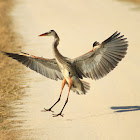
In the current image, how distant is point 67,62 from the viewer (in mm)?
7449

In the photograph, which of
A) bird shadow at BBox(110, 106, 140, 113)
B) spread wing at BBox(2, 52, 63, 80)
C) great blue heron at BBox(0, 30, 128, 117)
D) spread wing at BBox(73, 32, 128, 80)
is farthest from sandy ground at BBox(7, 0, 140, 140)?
spread wing at BBox(73, 32, 128, 80)

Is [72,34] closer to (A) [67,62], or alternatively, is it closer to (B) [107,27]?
(B) [107,27]

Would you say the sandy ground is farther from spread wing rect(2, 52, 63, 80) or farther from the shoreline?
spread wing rect(2, 52, 63, 80)

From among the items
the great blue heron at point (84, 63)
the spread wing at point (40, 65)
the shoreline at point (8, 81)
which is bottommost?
the shoreline at point (8, 81)

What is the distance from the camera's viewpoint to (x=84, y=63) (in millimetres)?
7379

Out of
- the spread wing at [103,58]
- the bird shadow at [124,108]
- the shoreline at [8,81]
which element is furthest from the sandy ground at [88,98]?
the spread wing at [103,58]

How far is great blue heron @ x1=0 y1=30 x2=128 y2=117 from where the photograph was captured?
22.9 ft

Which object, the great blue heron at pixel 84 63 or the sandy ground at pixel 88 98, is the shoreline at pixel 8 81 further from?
the great blue heron at pixel 84 63

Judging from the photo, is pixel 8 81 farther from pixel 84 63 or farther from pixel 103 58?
pixel 103 58

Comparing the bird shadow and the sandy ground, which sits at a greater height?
the bird shadow

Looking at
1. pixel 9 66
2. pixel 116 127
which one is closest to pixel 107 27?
pixel 9 66

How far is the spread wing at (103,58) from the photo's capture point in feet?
22.9

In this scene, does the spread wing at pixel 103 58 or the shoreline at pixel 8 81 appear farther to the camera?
the shoreline at pixel 8 81

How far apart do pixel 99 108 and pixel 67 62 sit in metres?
1.09
